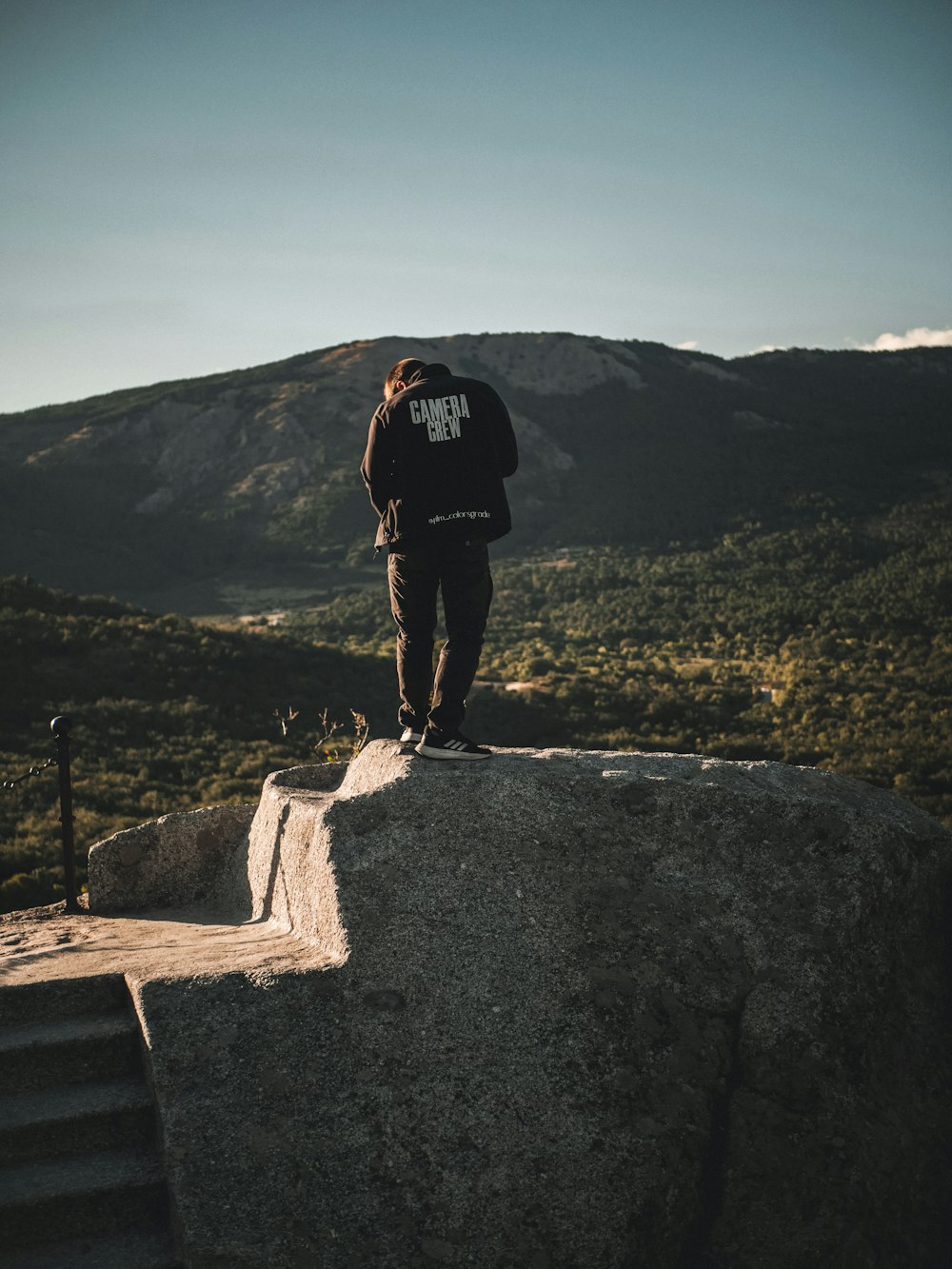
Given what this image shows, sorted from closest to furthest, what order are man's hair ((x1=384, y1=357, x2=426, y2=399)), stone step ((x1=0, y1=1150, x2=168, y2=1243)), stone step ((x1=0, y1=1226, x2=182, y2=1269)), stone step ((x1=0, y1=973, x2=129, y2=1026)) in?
stone step ((x1=0, y1=1226, x2=182, y2=1269))
stone step ((x1=0, y1=1150, x2=168, y2=1243))
stone step ((x1=0, y1=973, x2=129, y2=1026))
man's hair ((x1=384, y1=357, x2=426, y2=399))

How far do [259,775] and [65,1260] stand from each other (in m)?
17.1

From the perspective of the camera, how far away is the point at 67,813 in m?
5.97

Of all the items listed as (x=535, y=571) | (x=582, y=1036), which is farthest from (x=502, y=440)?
(x=535, y=571)

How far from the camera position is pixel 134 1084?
3469 millimetres

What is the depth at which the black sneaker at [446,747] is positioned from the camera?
4.29m

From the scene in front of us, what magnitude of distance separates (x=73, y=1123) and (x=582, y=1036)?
5.74 ft

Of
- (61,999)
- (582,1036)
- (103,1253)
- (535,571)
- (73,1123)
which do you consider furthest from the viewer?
(535,571)

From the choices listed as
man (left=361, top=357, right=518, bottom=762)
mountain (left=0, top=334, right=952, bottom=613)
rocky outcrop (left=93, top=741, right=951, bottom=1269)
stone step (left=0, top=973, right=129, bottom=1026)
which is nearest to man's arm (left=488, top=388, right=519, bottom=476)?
man (left=361, top=357, right=518, bottom=762)

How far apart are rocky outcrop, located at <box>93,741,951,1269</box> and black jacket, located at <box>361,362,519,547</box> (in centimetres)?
106

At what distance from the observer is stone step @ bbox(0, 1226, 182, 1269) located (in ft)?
9.52

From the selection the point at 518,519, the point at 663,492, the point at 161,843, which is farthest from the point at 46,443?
the point at 161,843

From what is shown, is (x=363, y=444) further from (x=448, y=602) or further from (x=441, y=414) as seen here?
(x=448, y=602)

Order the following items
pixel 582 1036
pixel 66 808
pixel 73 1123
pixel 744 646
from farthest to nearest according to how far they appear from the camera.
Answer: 1. pixel 744 646
2. pixel 66 808
3. pixel 582 1036
4. pixel 73 1123

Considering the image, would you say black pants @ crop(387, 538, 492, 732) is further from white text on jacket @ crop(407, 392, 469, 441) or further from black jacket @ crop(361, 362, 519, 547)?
white text on jacket @ crop(407, 392, 469, 441)
